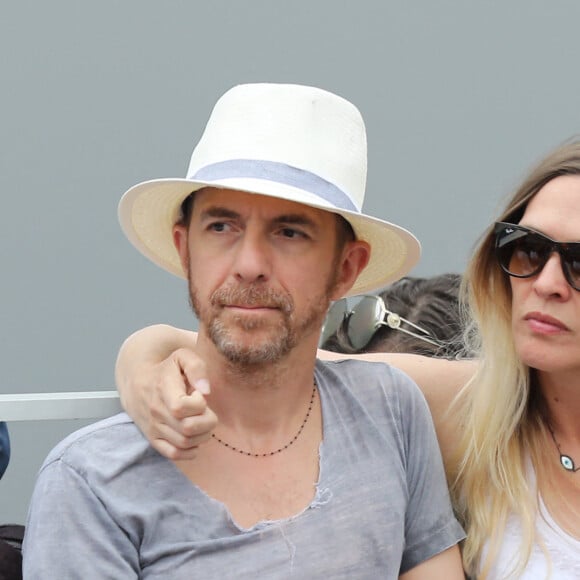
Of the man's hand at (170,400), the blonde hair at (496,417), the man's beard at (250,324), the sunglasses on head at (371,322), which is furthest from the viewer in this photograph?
the sunglasses on head at (371,322)

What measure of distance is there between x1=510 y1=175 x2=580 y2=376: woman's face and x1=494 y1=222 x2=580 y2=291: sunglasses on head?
0.01 m

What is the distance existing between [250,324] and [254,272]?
91mm

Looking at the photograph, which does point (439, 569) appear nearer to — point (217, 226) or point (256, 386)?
point (256, 386)

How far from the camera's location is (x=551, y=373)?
2332 millimetres

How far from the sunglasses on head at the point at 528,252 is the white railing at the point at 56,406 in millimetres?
841

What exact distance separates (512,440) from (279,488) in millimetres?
657

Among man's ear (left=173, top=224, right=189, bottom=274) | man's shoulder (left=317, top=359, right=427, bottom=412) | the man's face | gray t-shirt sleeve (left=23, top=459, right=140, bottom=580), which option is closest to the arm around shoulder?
man's shoulder (left=317, top=359, right=427, bottom=412)

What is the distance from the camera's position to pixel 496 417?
93.0 inches

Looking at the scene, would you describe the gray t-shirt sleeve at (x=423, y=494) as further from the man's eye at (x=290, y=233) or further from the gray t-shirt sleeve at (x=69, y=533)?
the gray t-shirt sleeve at (x=69, y=533)

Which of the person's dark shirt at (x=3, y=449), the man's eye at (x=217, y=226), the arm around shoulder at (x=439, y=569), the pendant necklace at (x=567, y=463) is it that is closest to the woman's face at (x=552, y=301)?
the pendant necklace at (x=567, y=463)

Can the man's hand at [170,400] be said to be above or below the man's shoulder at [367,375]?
above

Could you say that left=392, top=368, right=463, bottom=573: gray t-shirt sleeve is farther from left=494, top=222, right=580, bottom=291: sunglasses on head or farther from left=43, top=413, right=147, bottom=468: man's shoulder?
left=43, top=413, right=147, bottom=468: man's shoulder

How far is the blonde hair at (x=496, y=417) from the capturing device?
7.40ft

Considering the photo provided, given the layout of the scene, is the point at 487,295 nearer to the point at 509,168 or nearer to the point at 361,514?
the point at 361,514
